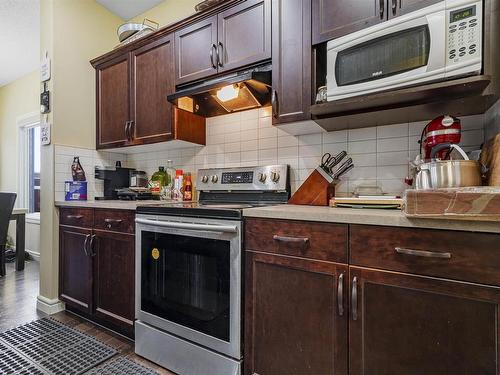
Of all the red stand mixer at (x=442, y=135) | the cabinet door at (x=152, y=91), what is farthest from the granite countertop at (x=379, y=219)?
the cabinet door at (x=152, y=91)

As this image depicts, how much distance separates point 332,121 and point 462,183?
0.72 meters

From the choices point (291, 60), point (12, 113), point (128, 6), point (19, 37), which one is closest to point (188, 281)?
point (291, 60)

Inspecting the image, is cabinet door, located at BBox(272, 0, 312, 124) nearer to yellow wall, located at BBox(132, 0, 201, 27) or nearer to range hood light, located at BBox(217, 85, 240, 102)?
range hood light, located at BBox(217, 85, 240, 102)

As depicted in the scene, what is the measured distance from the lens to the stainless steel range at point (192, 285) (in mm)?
1313

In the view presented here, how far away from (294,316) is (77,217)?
70.2 inches

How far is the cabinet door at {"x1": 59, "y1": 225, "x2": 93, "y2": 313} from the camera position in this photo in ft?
6.56

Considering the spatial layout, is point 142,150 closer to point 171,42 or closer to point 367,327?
point 171,42

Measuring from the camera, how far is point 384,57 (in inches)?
48.9

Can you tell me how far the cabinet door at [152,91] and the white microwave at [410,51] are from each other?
4.06ft

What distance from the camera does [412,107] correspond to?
4.33ft

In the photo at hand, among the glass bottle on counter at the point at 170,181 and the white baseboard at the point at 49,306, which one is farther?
the glass bottle on counter at the point at 170,181

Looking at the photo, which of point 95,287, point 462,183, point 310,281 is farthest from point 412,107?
point 95,287

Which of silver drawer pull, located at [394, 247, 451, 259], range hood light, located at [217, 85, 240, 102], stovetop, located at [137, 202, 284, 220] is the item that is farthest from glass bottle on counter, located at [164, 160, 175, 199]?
silver drawer pull, located at [394, 247, 451, 259]

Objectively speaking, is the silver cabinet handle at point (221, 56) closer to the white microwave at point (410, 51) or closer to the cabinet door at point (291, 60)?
the cabinet door at point (291, 60)
